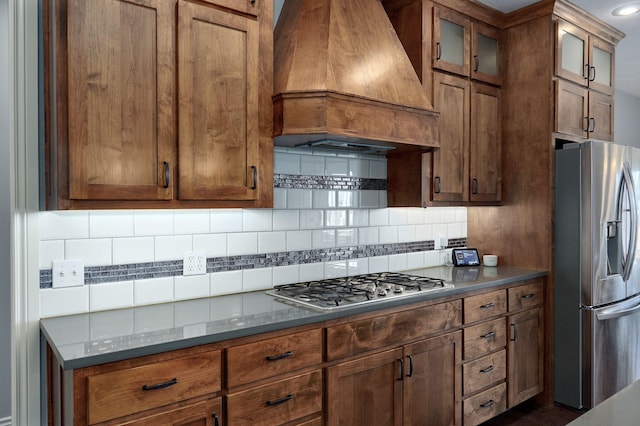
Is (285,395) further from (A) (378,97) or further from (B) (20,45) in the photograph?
(B) (20,45)

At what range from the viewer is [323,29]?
7.54ft

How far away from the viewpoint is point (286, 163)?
260cm

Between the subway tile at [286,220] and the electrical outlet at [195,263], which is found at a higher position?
the subway tile at [286,220]

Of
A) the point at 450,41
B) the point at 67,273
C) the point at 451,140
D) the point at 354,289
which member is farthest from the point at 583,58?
the point at 67,273

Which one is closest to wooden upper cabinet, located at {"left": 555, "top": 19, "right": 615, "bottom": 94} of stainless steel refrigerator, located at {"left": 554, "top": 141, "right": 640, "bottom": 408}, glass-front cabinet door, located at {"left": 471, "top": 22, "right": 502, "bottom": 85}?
glass-front cabinet door, located at {"left": 471, "top": 22, "right": 502, "bottom": 85}

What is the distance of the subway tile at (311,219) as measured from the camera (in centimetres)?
270

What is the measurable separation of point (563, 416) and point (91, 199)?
10.3 ft

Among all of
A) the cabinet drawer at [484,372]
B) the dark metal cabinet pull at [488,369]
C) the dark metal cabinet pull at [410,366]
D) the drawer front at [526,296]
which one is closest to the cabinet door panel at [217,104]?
the dark metal cabinet pull at [410,366]

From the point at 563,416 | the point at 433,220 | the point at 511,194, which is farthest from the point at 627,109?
the point at 563,416

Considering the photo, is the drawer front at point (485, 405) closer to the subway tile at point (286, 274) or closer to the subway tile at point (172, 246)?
the subway tile at point (286, 274)

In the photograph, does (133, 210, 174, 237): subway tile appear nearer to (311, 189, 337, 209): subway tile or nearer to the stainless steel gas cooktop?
the stainless steel gas cooktop

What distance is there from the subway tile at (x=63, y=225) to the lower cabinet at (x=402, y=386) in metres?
1.23

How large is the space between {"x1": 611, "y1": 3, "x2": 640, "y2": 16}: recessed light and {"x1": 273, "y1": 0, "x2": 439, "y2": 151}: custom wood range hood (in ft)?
5.75

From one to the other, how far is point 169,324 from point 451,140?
212cm
